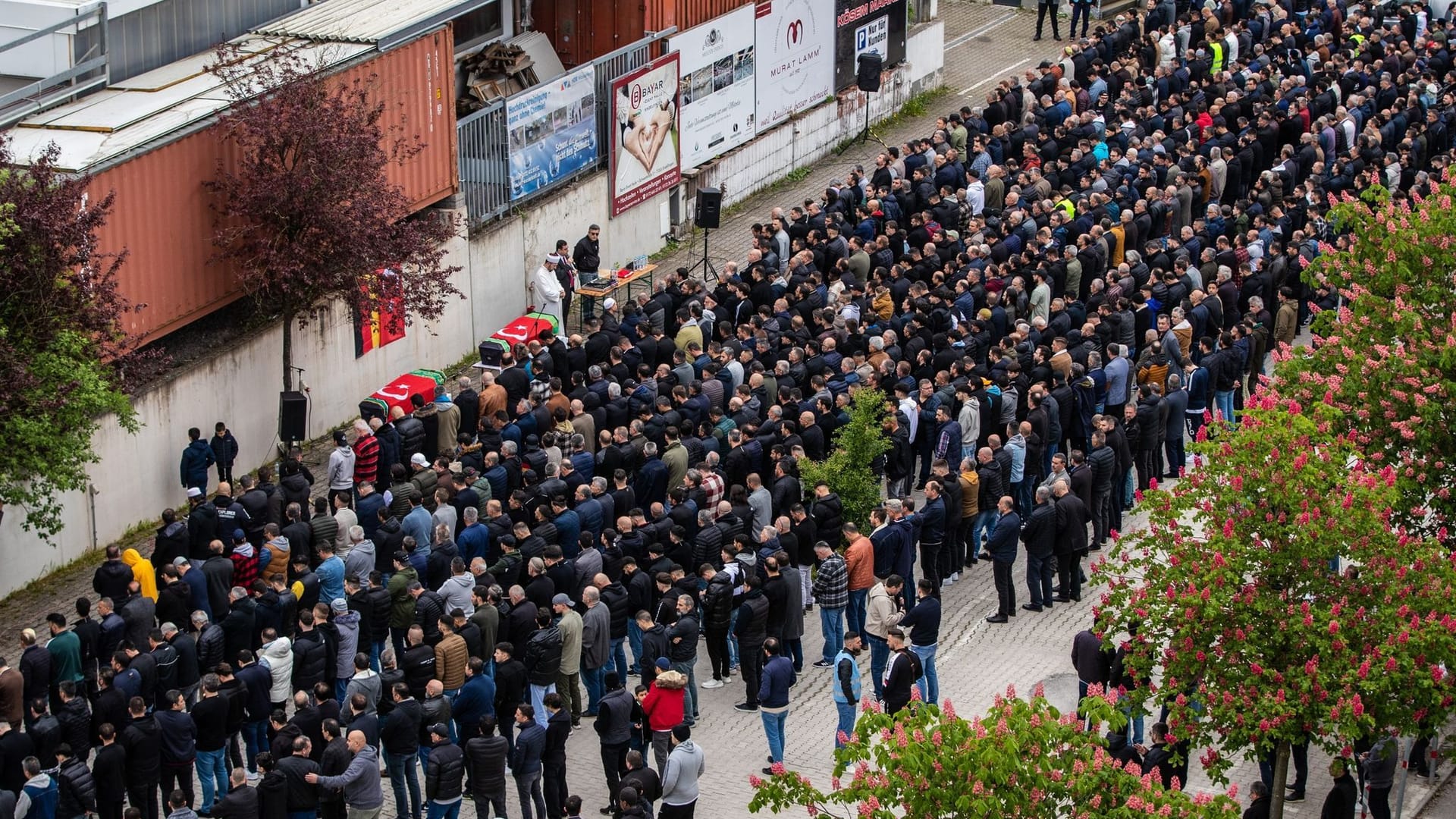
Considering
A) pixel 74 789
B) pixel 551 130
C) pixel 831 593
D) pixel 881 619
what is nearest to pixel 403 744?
pixel 74 789

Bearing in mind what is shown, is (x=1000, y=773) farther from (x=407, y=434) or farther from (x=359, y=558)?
(x=407, y=434)

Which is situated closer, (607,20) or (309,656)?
(309,656)

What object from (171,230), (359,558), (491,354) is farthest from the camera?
(491,354)

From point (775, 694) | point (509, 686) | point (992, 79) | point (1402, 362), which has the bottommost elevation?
point (992, 79)

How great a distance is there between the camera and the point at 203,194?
23125 millimetres

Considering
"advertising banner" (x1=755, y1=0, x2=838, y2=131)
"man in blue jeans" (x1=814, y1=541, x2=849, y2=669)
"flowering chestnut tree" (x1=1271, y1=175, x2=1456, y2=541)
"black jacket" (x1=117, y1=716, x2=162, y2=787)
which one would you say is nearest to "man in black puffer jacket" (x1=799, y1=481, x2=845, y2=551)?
"man in blue jeans" (x1=814, y1=541, x2=849, y2=669)

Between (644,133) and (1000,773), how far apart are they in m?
18.5

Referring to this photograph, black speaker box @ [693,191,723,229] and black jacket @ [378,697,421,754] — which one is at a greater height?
black jacket @ [378,697,421,754]

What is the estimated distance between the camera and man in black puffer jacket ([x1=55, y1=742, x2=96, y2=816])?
16.4 metres

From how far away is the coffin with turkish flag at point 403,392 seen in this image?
2466cm

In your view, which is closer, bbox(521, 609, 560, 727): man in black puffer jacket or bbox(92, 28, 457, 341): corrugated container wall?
bbox(521, 609, 560, 727): man in black puffer jacket

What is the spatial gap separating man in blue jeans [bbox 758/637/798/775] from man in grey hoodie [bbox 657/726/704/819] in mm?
1156

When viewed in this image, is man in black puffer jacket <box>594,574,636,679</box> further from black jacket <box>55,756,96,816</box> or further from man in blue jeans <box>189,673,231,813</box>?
black jacket <box>55,756,96,816</box>

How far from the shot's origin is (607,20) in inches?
1235
